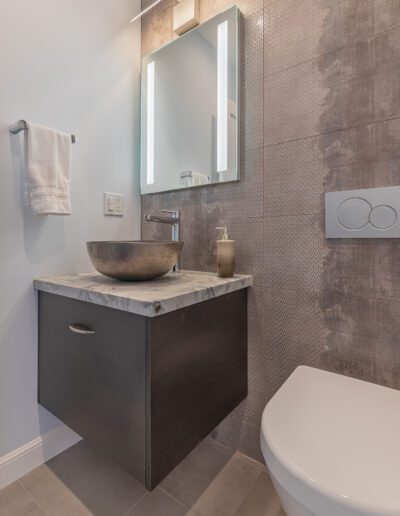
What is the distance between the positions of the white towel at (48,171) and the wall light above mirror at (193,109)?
467 millimetres

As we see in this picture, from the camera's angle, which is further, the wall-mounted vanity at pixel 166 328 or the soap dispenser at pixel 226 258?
the soap dispenser at pixel 226 258

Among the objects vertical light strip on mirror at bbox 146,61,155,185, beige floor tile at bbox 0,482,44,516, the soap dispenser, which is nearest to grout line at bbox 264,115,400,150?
the soap dispenser

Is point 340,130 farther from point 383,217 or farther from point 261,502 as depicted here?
point 261,502

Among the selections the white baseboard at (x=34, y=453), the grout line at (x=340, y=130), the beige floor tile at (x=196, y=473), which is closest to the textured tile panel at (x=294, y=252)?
the grout line at (x=340, y=130)

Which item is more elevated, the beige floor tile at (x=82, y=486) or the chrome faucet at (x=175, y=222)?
the chrome faucet at (x=175, y=222)

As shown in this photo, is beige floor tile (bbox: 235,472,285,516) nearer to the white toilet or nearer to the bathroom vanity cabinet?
the bathroom vanity cabinet

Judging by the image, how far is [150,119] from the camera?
148cm

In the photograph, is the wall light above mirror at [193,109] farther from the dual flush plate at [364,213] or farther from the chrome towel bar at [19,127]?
the chrome towel bar at [19,127]

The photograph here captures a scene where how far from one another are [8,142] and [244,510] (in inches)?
62.0

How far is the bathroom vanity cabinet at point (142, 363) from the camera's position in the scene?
2.46 ft

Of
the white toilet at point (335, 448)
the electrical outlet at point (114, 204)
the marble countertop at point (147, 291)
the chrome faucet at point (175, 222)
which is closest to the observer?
the white toilet at point (335, 448)

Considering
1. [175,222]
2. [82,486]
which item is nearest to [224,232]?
[175,222]

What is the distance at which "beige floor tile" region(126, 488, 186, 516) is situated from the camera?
3.17ft

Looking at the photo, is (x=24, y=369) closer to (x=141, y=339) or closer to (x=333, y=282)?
(x=141, y=339)
